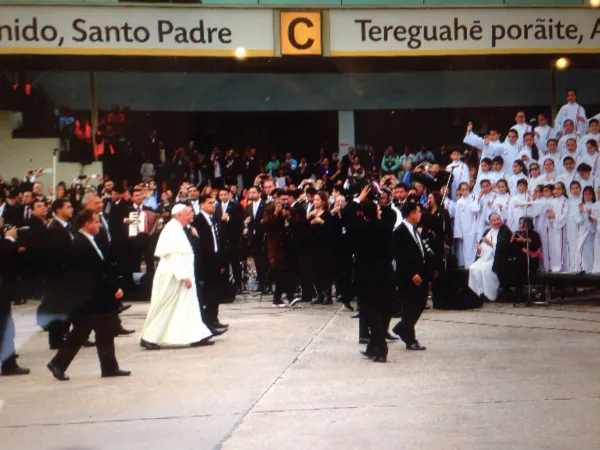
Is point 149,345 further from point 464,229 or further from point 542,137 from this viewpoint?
point 542,137

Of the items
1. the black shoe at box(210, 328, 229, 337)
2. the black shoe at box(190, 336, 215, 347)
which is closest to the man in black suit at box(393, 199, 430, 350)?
the black shoe at box(190, 336, 215, 347)

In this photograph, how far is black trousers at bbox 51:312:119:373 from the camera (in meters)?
10.3

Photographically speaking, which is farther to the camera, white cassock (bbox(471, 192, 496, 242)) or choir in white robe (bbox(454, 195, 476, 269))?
choir in white robe (bbox(454, 195, 476, 269))

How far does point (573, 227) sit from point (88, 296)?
9.50 meters

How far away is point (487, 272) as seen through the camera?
1655cm

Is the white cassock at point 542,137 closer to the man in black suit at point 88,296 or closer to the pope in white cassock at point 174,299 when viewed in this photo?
the pope in white cassock at point 174,299

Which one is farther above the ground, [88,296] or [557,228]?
[557,228]

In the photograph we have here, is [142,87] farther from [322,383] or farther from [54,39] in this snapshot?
[322,383]

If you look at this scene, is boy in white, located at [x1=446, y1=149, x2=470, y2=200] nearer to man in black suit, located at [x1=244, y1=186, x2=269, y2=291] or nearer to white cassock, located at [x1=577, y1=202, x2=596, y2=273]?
white cassock, located at [x1=577, y1=202, x2=596, y2=273]

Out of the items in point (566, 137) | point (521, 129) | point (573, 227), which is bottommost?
point (573, 227)

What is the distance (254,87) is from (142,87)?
3.20 metres

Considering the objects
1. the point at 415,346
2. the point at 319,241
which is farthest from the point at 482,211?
the point at 415,346

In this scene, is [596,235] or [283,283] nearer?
[596,235]

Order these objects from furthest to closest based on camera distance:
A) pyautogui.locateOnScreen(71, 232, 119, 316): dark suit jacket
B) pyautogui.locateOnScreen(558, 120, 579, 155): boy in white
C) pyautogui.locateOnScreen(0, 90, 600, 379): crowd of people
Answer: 1. pyautogui.locateOnScreen(558, 120, 579, 155): boy in white
2. pyautogui.locateOnScreen(0, 90, 600, 379): crowd of people
3. pyautogui.locateOnScreen(71, 232, 119, 316): dark suit jacket
